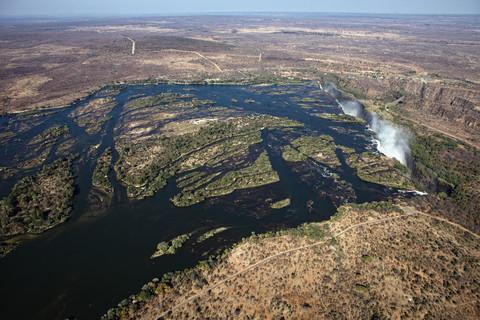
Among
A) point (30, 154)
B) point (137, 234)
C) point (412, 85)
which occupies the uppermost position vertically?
point (412, 85)

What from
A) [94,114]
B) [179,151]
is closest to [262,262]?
[179,151]

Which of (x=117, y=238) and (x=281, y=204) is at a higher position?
(x=281, y=204)

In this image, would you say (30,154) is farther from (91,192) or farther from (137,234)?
(137,234)

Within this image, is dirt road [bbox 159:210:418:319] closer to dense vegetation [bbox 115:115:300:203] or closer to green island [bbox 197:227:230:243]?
green island [bbox 197:227:230:243]

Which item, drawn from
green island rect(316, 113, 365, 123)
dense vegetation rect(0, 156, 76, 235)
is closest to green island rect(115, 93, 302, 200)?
dense vegetation rect(0, 156, 76, 235)

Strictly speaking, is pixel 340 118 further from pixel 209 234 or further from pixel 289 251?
pixel 209 234

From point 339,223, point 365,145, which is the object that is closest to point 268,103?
point 365,145
